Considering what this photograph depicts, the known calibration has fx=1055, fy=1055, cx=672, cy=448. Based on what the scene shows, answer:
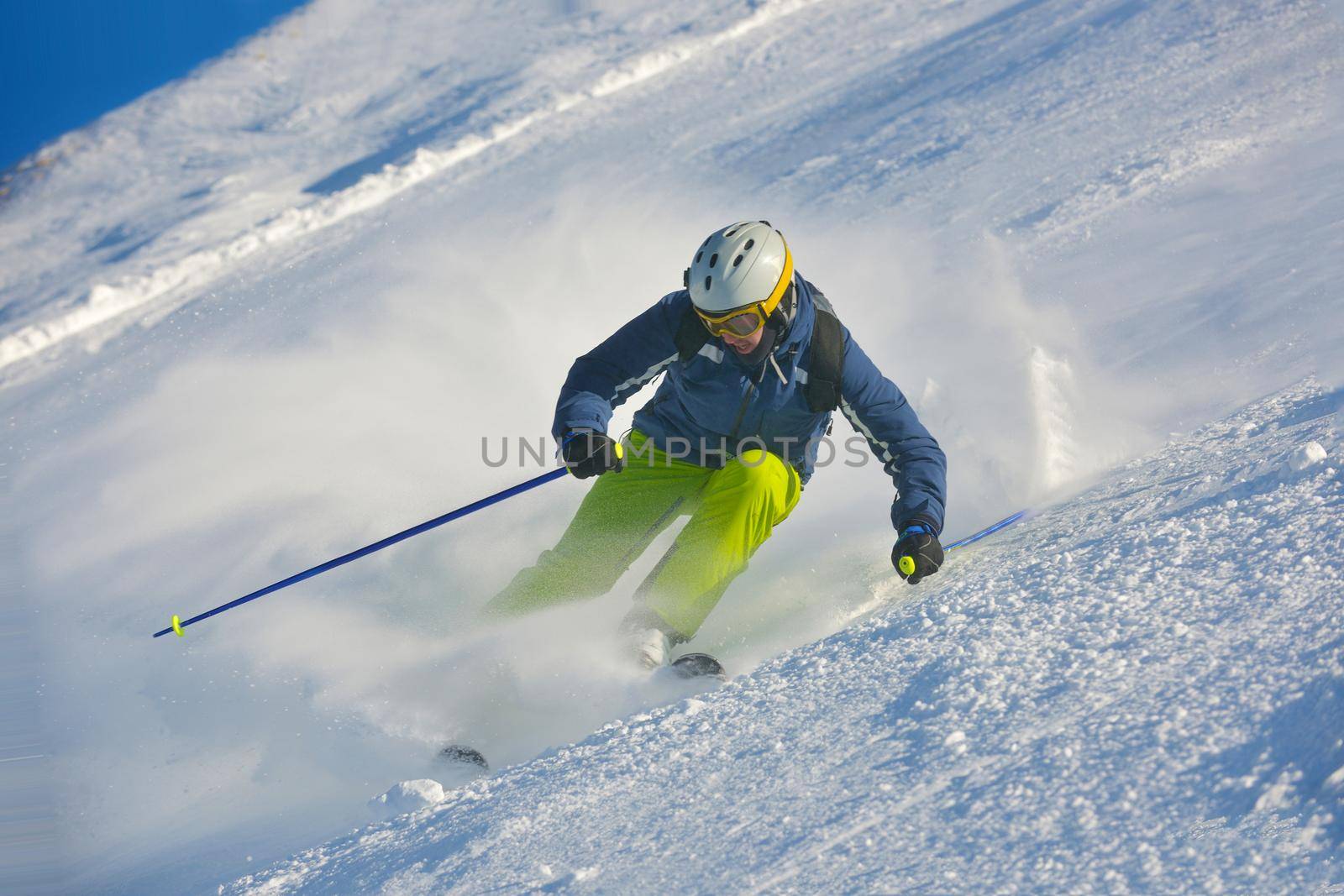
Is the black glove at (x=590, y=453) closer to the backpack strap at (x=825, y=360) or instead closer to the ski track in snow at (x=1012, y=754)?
the backpack strap at (x=825, y=360)

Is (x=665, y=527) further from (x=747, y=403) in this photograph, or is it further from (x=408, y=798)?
(x=408, y=798)

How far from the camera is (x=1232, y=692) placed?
6.32ft

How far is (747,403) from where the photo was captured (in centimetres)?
329

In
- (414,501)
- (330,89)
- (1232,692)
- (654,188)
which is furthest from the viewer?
(330,89)

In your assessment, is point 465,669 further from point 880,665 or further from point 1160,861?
point 1160,861

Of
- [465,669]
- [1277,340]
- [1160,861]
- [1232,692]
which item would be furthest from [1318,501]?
[465,669]

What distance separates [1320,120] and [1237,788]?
5.50 metres

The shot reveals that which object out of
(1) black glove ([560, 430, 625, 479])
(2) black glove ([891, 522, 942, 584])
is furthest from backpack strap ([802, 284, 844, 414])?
(1) black glove ([560, 430, 625, 479])

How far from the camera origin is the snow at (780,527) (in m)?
1.99

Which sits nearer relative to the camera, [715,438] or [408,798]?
[408,798]

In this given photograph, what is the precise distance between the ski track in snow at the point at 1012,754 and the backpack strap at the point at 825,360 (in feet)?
2.40

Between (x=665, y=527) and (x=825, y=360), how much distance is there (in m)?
0.83

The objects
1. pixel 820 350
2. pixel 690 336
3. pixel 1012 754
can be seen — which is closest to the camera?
pixel 1012 754

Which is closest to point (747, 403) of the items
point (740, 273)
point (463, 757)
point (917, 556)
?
point (740, 273)
